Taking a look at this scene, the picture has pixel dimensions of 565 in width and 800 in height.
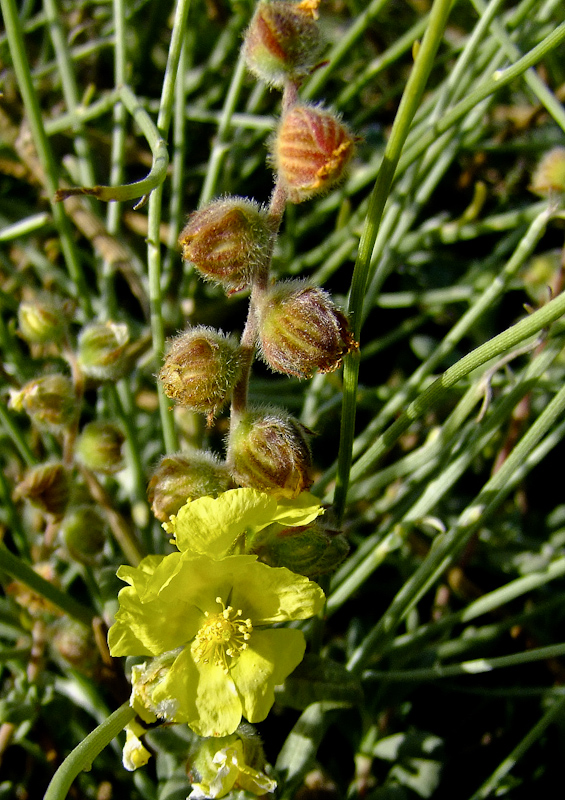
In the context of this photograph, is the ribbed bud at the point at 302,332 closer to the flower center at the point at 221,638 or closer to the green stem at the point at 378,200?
the green stem at the point at 378,200

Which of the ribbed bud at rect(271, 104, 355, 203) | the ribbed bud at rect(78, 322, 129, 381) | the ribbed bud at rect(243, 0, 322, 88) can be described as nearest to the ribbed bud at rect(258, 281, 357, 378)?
the ribbed bud at rect(271, 104, 355, 203)

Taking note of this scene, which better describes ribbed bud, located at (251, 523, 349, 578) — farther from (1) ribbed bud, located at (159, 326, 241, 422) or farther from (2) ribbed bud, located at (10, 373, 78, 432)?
(2) ribbed bud, located at (10, 373, 78, 432)

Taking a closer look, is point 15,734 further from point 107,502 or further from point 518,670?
point 518,670

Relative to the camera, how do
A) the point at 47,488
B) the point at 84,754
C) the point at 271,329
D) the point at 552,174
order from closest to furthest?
the point at 84,754 < the point at 271,329 < the point at 47,488 < the point at 552,174

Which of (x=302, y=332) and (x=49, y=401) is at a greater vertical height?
(x=302, y=332)

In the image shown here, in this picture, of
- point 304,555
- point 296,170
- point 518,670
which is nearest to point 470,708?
point 518,670

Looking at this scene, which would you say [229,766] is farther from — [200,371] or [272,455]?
[200,371]

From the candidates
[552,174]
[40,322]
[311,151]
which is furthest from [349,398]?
[552,174]
